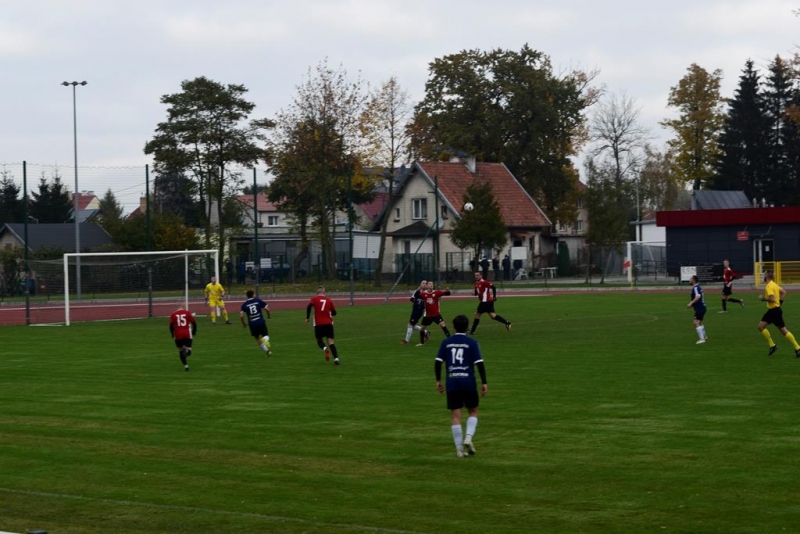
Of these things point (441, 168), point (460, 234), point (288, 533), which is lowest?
point (288, 533)

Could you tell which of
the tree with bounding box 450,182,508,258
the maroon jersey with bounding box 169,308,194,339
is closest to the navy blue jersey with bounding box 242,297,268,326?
the maroon jersey with bounding box 169,308,194,339

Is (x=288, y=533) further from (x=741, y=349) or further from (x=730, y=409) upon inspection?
(x=741, y=349)

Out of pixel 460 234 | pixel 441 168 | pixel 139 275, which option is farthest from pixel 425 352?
pixel 441 168

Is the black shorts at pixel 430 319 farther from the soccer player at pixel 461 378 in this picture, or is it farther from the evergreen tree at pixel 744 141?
the evergreen tree at pixel 744 141

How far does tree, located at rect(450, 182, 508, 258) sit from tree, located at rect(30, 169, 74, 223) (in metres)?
31.9

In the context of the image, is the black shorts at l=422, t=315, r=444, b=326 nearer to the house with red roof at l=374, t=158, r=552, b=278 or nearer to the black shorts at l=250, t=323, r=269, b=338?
the black shorts at l=250, t=323, r=269, b=338

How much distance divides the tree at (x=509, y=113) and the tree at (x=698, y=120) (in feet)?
28.4

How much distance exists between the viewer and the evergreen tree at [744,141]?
9338cm

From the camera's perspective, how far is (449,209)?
87.3 metres

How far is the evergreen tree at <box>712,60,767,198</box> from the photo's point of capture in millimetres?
93375

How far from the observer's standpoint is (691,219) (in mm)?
73875

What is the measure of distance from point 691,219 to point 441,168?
23444 mm

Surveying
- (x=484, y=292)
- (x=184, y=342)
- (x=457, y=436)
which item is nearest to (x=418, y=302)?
(x=484, y=292)

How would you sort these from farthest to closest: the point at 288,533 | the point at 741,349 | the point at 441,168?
the point at 441,168 → the point at 741,349 → the point at 288,533
